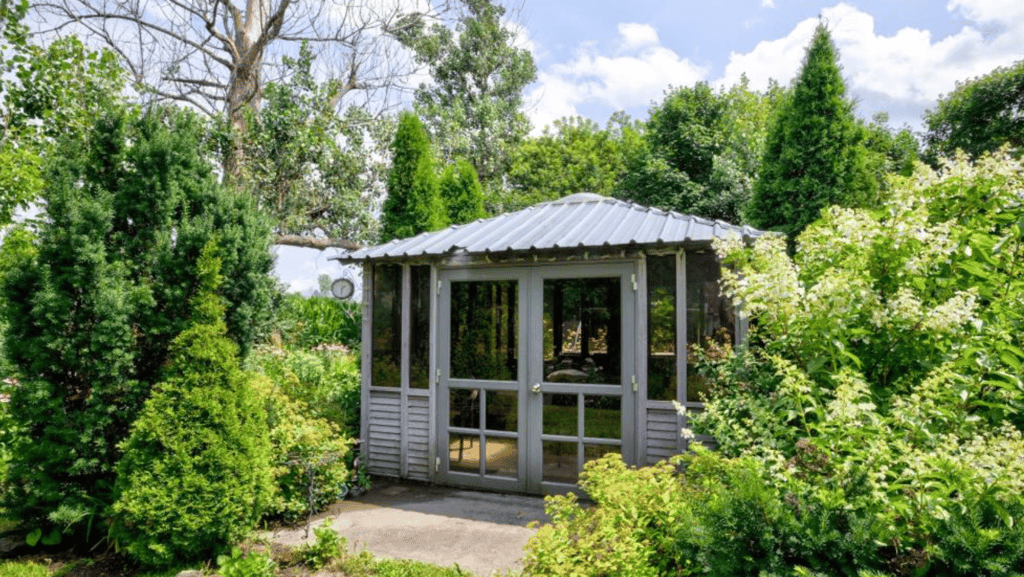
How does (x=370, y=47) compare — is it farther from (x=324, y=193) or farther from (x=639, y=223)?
(x=639, y=223)

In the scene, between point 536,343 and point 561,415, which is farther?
point 536,343

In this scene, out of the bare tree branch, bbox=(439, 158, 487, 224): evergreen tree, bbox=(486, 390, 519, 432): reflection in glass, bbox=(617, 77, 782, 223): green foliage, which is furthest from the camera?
bbox=(617, 77, 782, 223): green foliage

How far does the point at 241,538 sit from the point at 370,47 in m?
11.6

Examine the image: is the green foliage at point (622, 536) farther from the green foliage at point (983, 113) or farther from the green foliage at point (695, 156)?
the green foliage at point (983, 113)

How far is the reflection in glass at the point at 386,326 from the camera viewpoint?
6238mm

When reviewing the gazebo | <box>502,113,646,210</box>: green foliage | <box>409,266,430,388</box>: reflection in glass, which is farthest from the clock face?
<box>502,113,646,210</box>: green foliage

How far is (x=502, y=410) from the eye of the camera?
A: 5.73 m

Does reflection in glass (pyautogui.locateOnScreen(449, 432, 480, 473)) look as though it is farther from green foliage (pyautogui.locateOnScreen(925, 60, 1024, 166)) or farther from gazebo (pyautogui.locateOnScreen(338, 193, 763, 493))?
green foliage (pyautogui.locateOnScreen(925, 60, 1024, 166))

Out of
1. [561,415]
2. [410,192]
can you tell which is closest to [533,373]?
[561,415]

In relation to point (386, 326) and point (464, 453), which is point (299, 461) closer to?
point (464, 453)

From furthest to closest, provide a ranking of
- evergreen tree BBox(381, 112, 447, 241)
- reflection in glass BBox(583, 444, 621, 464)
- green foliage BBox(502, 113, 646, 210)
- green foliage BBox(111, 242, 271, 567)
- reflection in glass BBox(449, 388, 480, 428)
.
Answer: green foliage BBox(502, 113, 646, 210) < evergreen tree BBox(381, 112, 447, 241) < reflection in glass BBox(449, 388, 480, 428) < reflection in glass BBox(583, 444, 621, 464) < green foliage BBox(111, 242, 271, 567)

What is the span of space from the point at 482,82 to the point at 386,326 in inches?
696

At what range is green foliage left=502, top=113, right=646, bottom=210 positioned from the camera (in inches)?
806

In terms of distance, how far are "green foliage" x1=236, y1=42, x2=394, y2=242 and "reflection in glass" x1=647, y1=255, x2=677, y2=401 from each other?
923 centimetres
